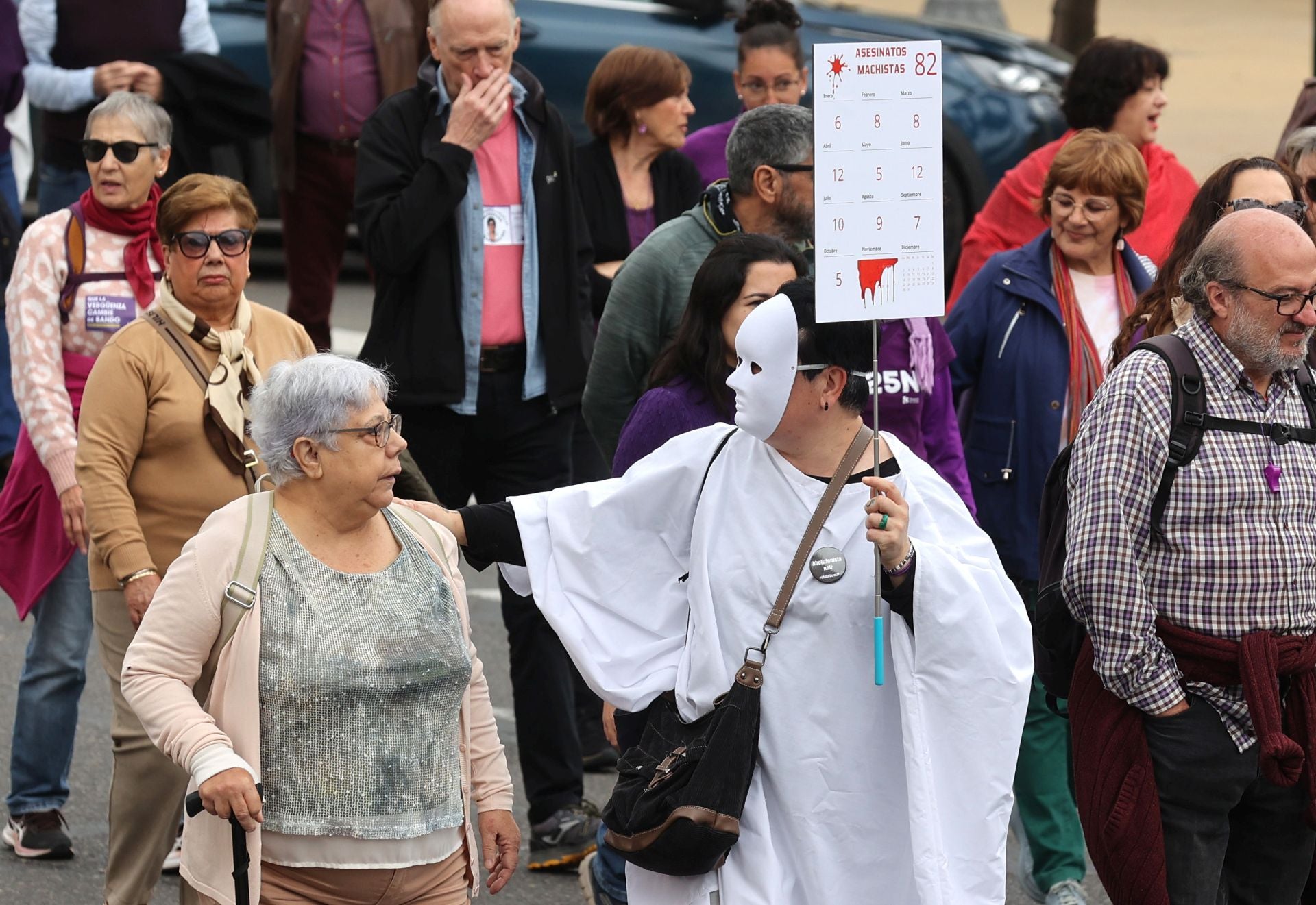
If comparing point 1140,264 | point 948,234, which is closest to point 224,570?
point 1140,264

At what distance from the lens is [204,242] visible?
198 inches

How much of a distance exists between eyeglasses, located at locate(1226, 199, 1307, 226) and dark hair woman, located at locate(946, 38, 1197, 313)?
1.72m

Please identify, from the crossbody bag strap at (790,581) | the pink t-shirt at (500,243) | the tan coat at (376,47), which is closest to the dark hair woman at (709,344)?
the crossbody bag strap at (790,581)

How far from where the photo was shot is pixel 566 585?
4.21 m

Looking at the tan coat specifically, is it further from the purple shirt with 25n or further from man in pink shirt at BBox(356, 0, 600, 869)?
the purple shirt with 25n

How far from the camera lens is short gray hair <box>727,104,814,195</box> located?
5.45 m

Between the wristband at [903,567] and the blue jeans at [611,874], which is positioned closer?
the wristband at [903,567]

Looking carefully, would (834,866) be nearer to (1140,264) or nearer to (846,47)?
(846,47)

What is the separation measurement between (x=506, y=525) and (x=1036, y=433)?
7.20ft

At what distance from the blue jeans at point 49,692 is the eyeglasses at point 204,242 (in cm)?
118

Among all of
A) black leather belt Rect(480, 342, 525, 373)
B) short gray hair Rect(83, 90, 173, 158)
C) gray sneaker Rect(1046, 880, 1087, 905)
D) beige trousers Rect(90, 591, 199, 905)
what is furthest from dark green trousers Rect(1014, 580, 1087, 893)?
short gray hair Rect(83, 90, 173, 158)

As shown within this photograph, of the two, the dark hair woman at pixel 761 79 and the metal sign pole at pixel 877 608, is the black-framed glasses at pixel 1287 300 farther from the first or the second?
the dark hair woman at pixel 761 79

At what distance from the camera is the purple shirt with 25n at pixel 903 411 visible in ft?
15.6

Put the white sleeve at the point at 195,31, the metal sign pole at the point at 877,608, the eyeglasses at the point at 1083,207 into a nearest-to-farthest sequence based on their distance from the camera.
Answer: the metal sign pole at the point at 877,608
the eyeglasses at the point at 1083,207
the white sleeve at the point at 195,31
